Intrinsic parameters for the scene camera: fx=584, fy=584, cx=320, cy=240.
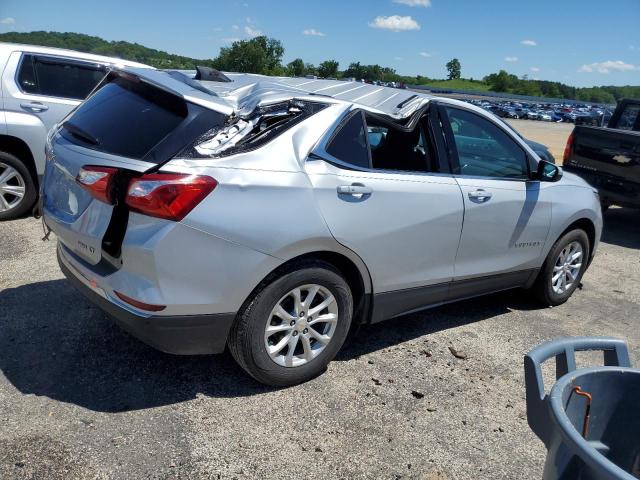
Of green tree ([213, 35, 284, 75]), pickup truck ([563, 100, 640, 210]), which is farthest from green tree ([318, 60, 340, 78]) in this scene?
pickup truck ([563, 100, 640, 210])

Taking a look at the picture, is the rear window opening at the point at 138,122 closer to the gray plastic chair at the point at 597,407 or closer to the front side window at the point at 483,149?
the front side window at the point at 483,149

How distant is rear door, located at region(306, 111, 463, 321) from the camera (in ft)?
11.1

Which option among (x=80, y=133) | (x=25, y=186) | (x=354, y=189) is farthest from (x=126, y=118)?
(x=25, y=186)

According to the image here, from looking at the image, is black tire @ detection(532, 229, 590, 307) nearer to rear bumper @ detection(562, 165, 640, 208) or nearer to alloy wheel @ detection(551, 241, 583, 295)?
alloy wheel @ detection(551, 241, 583, 295)

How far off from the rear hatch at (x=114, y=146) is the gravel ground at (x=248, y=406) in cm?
77

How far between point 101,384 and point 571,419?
2.61 meters

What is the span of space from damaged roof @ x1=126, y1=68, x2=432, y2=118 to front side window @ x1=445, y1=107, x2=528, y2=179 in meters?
0.35

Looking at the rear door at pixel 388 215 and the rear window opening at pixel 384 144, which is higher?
the rear window opening at pixel 384 144

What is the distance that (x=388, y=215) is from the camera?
3.61m

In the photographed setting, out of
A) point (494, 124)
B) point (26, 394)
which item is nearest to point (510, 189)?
point (494, 124)

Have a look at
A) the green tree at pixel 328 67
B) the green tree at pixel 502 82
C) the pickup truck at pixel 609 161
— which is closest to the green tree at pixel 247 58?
the green tree at pixel 328 67

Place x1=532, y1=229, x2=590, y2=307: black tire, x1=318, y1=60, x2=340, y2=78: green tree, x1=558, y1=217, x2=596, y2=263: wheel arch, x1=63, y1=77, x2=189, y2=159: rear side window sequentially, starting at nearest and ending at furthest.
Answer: x1=63, y1=77, x2=189, y2=159: rear side window
x1=532, y1=229, x2=590, y2=307: black tire
x1=558, y1=217, x2=596, y2=263: wheel arch
x1=318, y1=60, x2=340, y2=78: green tree

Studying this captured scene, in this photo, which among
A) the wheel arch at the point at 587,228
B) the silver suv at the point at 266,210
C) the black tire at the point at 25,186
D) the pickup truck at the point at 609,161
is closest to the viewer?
the silver suv at the point at 266,210

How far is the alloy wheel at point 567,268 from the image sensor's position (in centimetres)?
519
